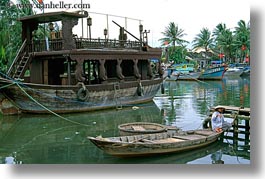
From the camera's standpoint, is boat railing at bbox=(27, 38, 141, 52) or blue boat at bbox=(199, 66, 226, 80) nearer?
boat railing at bbox=(27, 38, 141, 52)

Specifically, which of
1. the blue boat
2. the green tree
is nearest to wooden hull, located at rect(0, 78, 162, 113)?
the green tree

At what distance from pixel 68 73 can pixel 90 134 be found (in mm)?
3315

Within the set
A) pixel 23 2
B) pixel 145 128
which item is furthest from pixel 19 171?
pixel 23 2

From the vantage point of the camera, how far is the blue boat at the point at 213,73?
26703mm

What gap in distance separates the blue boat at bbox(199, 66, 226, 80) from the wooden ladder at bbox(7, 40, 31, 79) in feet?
56.8

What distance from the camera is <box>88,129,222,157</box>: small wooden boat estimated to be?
6066 mm

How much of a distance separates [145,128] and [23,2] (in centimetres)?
386

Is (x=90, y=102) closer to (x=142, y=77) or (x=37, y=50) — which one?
(x=37, y=50)

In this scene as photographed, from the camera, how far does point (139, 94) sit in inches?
535

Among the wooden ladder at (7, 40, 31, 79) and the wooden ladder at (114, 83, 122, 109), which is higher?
the wooden ladder at (7, 40, 31, 79)

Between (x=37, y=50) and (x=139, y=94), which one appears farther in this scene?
(x=139, y=94)

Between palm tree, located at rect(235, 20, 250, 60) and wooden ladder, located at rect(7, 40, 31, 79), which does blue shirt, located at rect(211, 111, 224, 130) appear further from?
wooden ladder, located at rect(7, 40, 31, 79)

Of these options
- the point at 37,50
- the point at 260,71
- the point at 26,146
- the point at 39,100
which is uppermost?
the point at 37,50

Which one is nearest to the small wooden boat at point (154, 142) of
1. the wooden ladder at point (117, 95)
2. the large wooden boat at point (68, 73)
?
the large wooden boat at point (68, 73)
